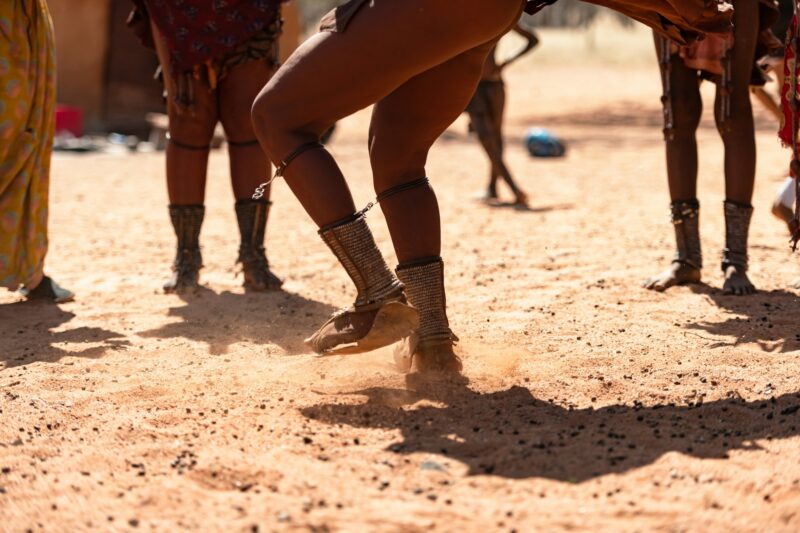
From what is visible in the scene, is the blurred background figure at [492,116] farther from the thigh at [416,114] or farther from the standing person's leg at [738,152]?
the thigh at [416,114]

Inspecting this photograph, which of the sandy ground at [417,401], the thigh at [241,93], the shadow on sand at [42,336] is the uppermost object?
the thigh at [241,93]

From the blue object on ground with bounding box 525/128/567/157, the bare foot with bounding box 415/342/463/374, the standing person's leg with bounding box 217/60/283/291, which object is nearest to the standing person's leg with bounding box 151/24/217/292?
the standing person's leg with bounding box 217/60/283/291

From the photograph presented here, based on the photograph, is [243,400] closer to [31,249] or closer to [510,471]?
[510,471]

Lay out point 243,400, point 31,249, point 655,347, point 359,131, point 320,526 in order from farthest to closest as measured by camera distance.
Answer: point 359,131 → point 31,249 → point 655,347 → point 243,400 → point 320,526

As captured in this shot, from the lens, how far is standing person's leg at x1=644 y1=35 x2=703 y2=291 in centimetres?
512

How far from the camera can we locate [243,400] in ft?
11.2

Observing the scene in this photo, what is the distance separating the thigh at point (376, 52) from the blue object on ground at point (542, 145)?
969 cm

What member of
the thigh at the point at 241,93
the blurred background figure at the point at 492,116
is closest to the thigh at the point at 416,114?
the thigh at the point at 241,93

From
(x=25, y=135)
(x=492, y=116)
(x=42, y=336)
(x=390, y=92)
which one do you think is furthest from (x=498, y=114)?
(x=390, y=92)

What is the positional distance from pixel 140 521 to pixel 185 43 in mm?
2965

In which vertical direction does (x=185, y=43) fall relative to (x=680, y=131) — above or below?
above

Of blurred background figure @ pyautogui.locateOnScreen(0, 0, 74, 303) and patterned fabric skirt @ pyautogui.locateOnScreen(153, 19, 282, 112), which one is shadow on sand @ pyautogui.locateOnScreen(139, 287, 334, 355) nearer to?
blurred background figure @ pyautogui.locateOnScreen(0, 0, 74, 303)

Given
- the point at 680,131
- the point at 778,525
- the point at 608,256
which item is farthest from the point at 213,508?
the point at 608,256

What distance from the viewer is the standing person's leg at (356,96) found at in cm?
312
